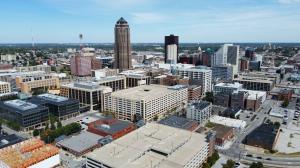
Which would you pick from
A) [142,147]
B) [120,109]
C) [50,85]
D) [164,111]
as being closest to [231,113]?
[164,111]

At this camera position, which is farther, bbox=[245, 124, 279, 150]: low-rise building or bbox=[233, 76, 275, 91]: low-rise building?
bbox=[233, 76, 275, 91]: low-rise building

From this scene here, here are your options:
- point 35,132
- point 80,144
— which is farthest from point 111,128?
point 35,132

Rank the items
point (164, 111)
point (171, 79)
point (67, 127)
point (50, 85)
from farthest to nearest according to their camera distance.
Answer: point (50, 85)
point (171, 79)
point (164, 111)
point (67, 127)

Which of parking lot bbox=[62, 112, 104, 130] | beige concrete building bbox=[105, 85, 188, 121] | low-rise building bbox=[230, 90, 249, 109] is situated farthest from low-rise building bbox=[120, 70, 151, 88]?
low-rise building bbox=[230, 90, 249, 109]

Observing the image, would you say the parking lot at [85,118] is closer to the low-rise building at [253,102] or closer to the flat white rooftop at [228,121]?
the flat white rooftop at [228,121]

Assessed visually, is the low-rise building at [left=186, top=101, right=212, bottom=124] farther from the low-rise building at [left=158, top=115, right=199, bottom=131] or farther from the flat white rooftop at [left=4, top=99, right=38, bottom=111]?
the flat white rooftop at [left=4, top=99, right=38, bottom=111]

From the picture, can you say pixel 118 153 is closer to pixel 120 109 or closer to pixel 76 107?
pixel 120 109

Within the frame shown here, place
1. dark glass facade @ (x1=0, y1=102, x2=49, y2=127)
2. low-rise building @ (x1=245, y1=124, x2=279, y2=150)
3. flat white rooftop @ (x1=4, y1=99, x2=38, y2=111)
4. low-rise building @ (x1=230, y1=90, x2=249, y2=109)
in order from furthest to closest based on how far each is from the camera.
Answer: low-rise building @ (x1=230, y1=90, x2=249, y2=109) < flat white rooftop @ (x1=4, y1=99, x2=38, y2=111) < dark glass facade @ (x1=0, y1=102, x2=49, y2=127) < low-rise building @ (x1=245, y1=124, x2=279, y2=150)
